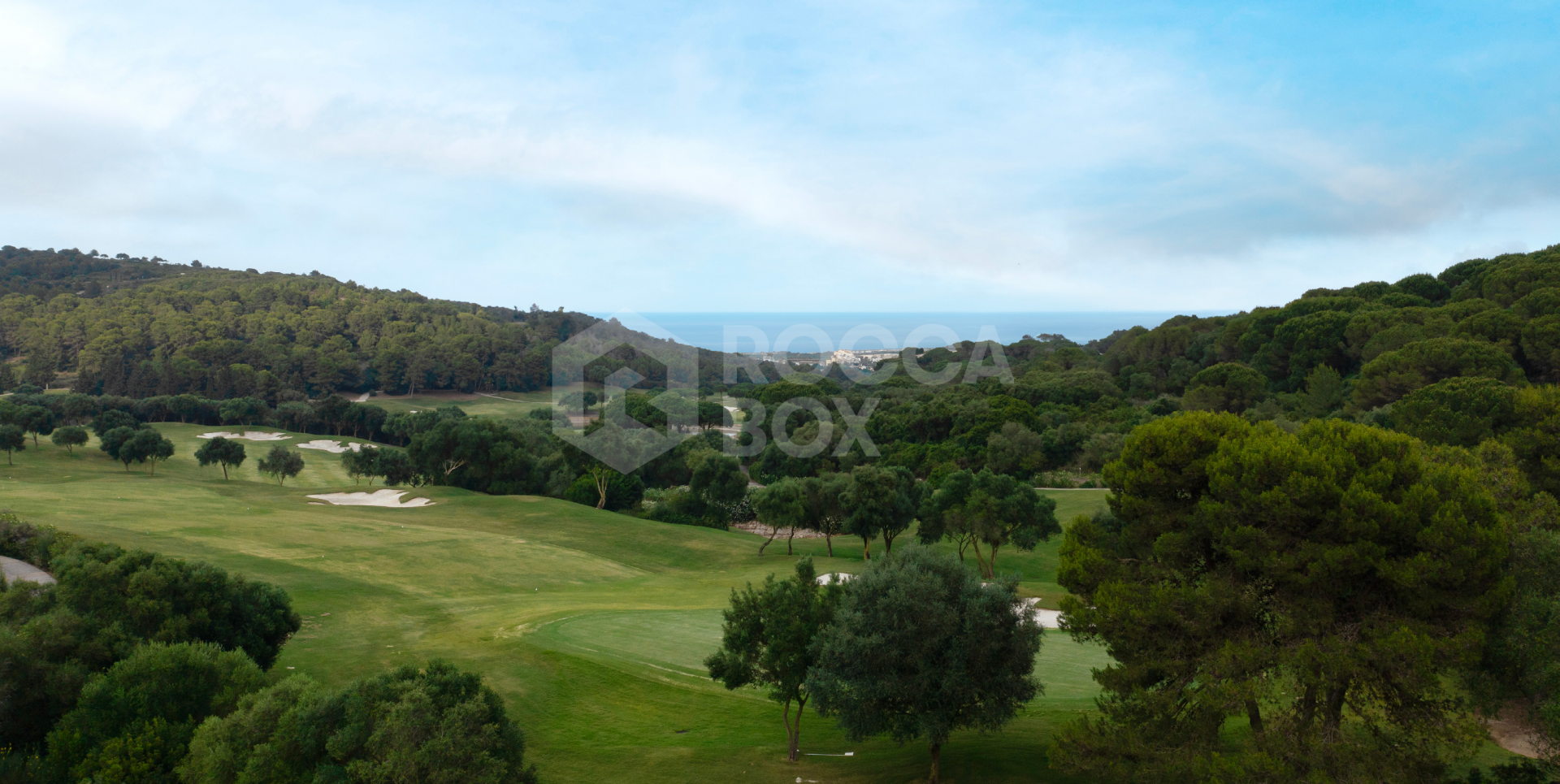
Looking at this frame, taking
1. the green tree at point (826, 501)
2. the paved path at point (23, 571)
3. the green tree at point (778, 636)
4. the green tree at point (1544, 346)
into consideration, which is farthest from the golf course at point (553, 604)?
the green tree at point (1544, 346)

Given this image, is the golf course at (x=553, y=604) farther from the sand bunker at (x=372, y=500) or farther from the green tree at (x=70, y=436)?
the green tree at (x=70, y=436)

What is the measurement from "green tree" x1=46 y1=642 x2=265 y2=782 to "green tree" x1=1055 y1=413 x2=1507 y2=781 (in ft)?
49.9

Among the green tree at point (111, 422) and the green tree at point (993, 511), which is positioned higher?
the green tree at point (111, 422)

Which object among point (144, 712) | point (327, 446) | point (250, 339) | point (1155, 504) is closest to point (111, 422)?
point (327, 446)

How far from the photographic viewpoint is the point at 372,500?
46281mm

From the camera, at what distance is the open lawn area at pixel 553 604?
53.9 ft

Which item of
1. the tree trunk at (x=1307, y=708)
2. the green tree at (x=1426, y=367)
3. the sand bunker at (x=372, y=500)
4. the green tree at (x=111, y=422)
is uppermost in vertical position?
the green tree at (x=1426, y=367)

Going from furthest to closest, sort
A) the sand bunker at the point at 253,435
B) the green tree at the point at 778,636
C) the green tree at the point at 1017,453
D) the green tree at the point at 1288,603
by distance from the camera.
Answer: the sand bunker at the point at 253,435
the green tree at the point at 1017,453
the green tree at the point at 778,636
the green tree at the point at 1288,603

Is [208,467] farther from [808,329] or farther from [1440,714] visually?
[1440,714]

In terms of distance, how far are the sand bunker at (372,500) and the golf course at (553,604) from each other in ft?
3.29

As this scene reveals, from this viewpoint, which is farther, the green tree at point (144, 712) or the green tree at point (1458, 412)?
the green tree at point (1458, 412)

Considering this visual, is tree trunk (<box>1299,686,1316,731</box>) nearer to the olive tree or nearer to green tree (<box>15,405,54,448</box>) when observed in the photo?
the olive tree

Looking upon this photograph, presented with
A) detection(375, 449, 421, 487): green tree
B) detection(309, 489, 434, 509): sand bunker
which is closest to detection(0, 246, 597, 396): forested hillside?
detection(375, 449, 421, 487): green tree

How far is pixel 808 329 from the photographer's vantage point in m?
76.3
